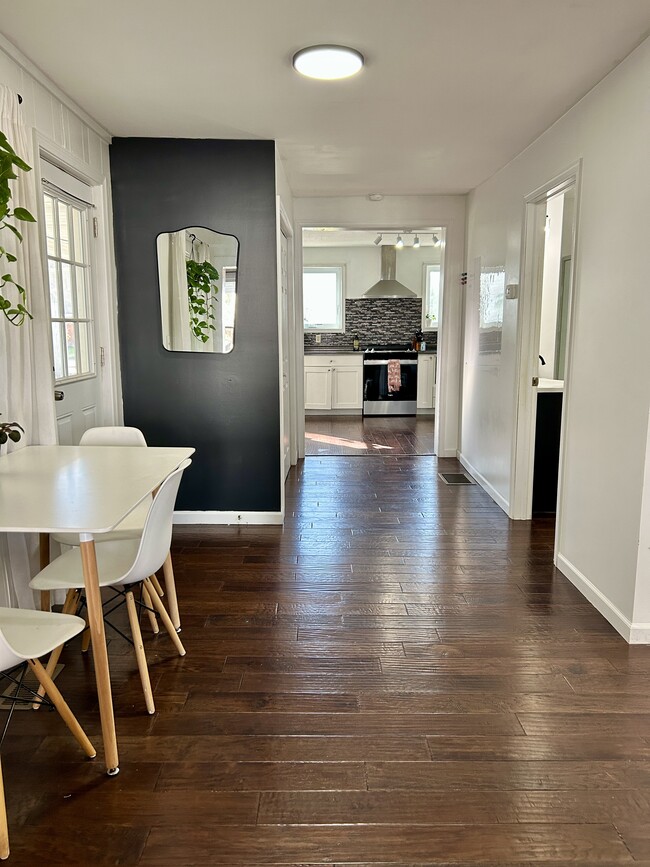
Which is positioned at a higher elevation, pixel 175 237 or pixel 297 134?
pixel 297 134

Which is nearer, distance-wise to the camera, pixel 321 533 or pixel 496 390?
pixel 321 533

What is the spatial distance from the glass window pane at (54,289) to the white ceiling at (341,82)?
0.85 m

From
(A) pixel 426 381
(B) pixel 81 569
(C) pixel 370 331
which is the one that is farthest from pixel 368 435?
(B) pixel 81 569

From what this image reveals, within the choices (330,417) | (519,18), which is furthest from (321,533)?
(330,417)

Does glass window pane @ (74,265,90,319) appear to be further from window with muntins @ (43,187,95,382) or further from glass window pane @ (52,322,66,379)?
glass window pane @ (52,322,66,379)

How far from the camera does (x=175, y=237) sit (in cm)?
395

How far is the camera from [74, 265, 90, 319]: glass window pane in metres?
3.57

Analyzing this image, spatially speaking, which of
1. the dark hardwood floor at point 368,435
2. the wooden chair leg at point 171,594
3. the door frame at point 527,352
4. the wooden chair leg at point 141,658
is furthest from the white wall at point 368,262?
the wooden chair leg at point 141,658

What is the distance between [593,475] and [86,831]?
2.49 metres

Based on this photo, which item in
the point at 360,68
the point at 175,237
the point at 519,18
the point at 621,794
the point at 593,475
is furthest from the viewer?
the point at 175,237

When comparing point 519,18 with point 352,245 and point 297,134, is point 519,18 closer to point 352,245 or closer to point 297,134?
point 297,134

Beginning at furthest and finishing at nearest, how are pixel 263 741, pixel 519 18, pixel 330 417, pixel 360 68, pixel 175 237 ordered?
pixel 330 417 → pixel 175 237 → pixel 360 68 → pixel 519 18 → pixel 263 741

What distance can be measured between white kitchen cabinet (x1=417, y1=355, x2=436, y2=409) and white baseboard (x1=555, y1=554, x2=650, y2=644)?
5.57 m

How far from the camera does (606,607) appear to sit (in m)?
2.86
